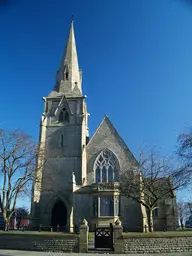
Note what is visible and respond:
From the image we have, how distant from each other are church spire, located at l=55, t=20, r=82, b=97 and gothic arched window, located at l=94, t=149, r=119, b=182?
38.5 feet

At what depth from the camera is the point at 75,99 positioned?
38531 mm

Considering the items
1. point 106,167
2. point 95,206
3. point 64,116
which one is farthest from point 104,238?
point 64,116

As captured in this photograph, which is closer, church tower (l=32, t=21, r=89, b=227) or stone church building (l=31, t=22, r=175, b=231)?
stone church building (l=31, t=22, r=175, b=231)

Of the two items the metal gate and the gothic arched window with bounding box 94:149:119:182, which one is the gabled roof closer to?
the gothic arched window with bounding box 94:149:119:182

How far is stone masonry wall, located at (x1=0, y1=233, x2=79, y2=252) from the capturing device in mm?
16016

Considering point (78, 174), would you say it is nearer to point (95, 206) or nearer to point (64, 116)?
point (95, 206)

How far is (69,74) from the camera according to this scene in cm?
4262

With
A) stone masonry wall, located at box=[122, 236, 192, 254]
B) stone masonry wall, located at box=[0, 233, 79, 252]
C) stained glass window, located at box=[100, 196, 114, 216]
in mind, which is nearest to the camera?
stone masonry wall, located at box=[122, 236, 192, 254]

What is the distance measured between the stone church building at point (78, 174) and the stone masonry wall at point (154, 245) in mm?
10922

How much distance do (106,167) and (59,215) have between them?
29.4 ft

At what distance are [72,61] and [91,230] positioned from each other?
29721 mm

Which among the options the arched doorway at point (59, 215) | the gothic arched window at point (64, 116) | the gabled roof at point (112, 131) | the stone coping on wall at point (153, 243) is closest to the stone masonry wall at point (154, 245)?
the stone coping on wall at point (153, 243)

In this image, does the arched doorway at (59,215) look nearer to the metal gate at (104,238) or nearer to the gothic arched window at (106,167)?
the gothic arched window at (106,167)

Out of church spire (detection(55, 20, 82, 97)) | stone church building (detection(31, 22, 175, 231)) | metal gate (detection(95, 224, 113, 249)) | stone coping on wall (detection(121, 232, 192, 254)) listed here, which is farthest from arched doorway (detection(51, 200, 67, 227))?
church spire (detection(55, 20, 82, 97))
